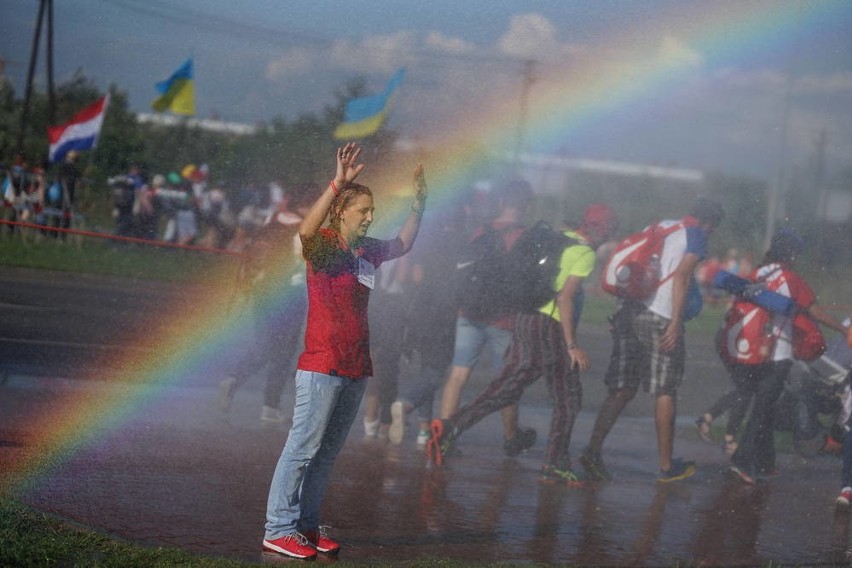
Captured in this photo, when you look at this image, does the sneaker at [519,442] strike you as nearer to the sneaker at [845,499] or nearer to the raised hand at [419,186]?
the sneaker at [845,499]

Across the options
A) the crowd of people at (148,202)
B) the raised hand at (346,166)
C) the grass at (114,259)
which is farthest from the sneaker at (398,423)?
the crowd of people at (148,202)

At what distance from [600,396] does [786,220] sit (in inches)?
103

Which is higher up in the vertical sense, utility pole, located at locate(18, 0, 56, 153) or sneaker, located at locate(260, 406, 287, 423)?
Result: utility pole, located at locate(18, 0, 56, 153)

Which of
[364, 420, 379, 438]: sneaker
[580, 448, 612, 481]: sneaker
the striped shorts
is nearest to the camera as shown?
[580, 448, 612, 481]: sneaker

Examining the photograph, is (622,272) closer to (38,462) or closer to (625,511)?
(625,511)

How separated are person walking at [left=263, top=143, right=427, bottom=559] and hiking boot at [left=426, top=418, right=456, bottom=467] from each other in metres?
2.74

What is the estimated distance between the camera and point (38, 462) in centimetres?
639

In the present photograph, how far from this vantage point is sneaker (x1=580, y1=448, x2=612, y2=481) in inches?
322

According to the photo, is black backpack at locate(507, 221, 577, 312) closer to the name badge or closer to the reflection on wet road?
the reflection on wet road

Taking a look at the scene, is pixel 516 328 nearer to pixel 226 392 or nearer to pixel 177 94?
pixel 226 392

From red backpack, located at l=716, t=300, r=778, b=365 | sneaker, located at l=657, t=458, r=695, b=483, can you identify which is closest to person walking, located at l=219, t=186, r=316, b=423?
sneaker, located at l=657, t=458, r=695, b=483

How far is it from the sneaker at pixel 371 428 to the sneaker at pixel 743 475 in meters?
2.58

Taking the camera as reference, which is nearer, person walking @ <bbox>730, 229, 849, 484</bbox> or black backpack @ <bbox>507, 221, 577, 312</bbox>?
black backpack @ <bbox>507, 221, 577, 312</bbox>

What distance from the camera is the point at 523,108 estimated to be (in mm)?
11938
